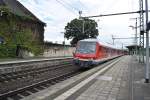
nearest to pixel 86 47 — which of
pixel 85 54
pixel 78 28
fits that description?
pixel 85 54

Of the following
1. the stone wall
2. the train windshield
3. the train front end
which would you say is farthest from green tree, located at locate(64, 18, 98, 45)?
the train front end

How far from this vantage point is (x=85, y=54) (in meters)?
23.9

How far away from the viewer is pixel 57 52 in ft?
190

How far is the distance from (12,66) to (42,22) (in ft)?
139

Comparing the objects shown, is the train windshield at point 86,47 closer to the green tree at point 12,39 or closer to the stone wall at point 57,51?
the green tree at point 12,39

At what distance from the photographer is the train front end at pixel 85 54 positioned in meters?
23.3

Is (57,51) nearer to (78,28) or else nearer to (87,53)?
(78,28)

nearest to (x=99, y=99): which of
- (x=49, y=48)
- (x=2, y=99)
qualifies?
(x=2, y=99)

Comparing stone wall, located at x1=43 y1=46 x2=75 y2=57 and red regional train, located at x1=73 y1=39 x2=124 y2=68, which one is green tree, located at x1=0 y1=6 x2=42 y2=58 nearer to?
stone wall, located at x1=43 y1=46 x2=75 y2=57

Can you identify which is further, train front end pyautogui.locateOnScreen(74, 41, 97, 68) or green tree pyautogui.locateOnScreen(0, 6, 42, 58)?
green tree pyautogui.locateOnScreen(0, 6, 42, 58)

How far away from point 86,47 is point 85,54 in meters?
1.01

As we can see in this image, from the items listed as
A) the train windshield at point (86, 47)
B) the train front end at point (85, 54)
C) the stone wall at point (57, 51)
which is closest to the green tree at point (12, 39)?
the stone wall at point (57, 51)

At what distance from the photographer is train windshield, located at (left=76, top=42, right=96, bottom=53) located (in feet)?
79.3

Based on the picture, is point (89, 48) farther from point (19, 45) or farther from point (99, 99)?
point (19, 45)
